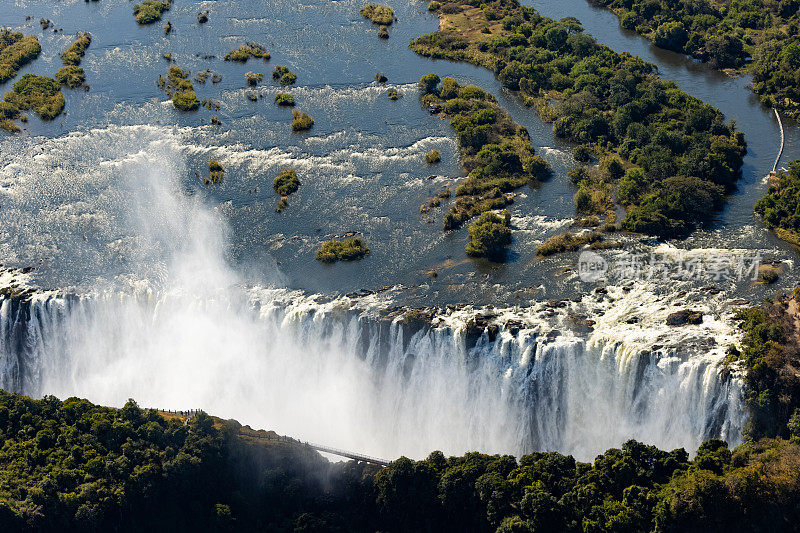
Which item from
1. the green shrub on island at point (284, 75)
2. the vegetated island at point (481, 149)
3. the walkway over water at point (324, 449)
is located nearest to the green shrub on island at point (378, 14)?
the green shrub on island at point (284, 75)

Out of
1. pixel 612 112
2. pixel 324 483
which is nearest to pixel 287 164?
pixel 612 112

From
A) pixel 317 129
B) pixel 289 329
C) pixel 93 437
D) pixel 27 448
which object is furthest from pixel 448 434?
pixel 317 129

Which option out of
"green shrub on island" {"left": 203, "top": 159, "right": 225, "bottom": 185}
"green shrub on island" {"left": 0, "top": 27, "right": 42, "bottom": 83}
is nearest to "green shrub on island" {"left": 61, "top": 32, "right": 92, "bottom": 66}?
"green shrub on island" {"left": 0, "top": 27, "right": 42, "bottom": 83}

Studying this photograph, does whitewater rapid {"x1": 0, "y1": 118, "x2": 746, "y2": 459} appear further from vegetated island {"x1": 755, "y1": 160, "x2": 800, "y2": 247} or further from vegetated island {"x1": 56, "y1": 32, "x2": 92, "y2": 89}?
vegetated island {"x1": 56, "y1": 32, "x2": 92, "y2": 89}

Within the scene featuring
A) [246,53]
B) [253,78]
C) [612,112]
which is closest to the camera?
[612,112]

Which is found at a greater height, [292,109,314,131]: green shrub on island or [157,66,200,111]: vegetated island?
[157,66,200,111]: vegetated island

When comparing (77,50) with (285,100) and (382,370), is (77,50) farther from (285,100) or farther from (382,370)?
(382,370)

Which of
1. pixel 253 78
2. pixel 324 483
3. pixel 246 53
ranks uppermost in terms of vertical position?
pixel 246 53

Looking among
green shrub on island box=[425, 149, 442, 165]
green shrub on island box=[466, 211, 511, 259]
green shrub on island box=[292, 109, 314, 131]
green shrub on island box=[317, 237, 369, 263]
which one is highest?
green shrub on island box=[292, 109, 314, 131]
